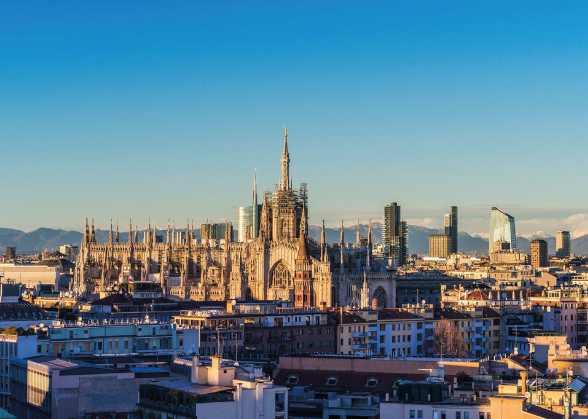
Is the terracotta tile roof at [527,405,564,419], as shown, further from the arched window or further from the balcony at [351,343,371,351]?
the arched window

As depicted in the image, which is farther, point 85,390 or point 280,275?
point 280,275

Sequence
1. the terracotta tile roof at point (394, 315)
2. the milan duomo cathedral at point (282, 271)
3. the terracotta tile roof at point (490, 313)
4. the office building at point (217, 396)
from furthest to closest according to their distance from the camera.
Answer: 1. the milan duomo cathedral at point (282, 271)
2. the terracotta tile roof at point (490, 313)
3. the terracotta tile roof at point (394, 315)
4. the office building at point (217, 396)

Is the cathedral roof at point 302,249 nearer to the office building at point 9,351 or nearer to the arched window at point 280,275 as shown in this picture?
the arched window at point 280,275

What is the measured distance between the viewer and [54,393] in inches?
2682

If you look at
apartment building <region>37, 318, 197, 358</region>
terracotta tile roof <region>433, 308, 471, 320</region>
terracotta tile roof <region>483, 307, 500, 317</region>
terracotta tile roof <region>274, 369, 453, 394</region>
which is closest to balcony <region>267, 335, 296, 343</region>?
apartment building <region>37, 318, 197, 358</region>

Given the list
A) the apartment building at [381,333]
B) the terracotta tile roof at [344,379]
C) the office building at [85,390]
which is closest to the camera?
the office building at [85,390]

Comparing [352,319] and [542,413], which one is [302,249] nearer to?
[352,319]

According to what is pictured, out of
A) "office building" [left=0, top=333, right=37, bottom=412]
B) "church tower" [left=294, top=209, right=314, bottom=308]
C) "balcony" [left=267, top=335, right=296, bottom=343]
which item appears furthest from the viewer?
"church tower" [left=294, top=209, right=314, bottom=308]

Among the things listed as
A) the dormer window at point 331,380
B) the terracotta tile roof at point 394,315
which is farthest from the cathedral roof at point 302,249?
the dormer window at point 331,380

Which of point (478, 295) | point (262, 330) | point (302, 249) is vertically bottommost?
point (262, 330)

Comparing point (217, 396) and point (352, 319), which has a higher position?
point (352, 319)

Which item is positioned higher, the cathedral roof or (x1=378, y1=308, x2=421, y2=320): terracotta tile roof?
the cathedral roof

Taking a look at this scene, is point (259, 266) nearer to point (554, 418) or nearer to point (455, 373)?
point (455, 373)

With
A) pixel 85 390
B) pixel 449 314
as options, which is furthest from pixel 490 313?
pixel 85 390
